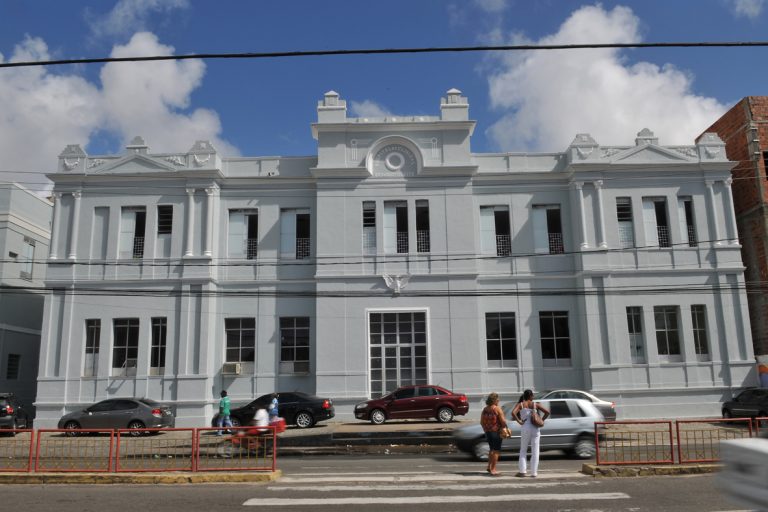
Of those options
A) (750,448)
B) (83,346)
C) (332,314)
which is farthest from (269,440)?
(83,346)

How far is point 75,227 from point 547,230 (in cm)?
1975

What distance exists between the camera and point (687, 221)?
27.2 meters

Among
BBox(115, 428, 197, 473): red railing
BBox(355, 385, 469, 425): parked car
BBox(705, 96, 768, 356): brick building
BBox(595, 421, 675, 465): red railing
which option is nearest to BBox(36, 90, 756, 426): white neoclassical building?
BBox(705, 96, 768, 356): brick building

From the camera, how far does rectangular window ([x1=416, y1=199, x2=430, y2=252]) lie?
2653cm

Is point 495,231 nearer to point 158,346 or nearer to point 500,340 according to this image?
point 500,340

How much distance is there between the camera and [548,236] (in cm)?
2714

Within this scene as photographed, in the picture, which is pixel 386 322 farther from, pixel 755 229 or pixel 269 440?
pixel 755 229

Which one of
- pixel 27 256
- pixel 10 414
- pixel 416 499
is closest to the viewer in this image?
pixel 416 499

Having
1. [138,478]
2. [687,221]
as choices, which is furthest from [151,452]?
[687,221]

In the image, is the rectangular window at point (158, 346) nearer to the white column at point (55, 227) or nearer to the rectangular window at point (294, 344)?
the rectangular window at point (294, 344)

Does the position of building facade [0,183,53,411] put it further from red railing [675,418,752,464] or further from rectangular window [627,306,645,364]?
red railing [675,418,752,464]

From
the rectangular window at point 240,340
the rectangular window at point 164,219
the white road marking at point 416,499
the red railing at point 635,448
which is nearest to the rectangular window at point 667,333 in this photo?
the red railing at point 635,448

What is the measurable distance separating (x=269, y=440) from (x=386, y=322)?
12313mm

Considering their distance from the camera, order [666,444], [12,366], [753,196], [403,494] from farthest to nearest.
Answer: [12,366], [753,196], [666,444], [403,494]
